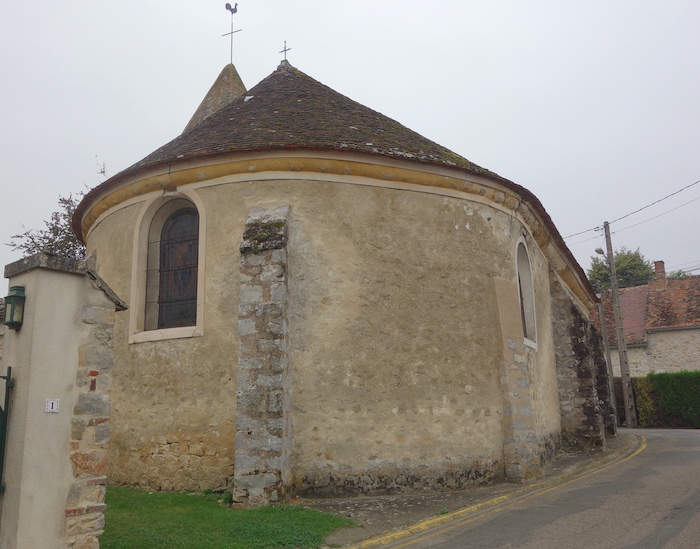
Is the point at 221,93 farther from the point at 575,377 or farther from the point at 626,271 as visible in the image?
the point at 626,271

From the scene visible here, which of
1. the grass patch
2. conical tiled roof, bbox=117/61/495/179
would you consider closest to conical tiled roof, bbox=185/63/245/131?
conical tiled roof, bbox=117/61/495/179

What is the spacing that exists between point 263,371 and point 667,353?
25722 mm

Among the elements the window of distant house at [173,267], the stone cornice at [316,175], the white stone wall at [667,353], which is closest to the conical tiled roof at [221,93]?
the stone cornice at [316,175]

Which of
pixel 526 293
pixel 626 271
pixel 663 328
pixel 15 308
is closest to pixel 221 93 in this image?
pixel 526 293

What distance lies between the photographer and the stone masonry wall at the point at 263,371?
770cm

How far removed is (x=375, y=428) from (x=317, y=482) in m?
1.11

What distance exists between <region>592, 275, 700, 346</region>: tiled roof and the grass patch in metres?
26.1

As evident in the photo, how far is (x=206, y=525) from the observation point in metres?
6.65

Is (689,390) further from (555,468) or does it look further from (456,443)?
(456,443)

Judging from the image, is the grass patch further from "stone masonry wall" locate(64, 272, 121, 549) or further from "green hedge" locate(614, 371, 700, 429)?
"green hedge" locate(614, 371, 700, 429)

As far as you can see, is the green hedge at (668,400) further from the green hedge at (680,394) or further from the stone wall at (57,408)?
the stone wall at (57,408)

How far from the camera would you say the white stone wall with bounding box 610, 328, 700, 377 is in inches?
1089

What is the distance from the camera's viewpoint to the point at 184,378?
9.08 m

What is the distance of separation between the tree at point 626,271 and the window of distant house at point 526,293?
31.4 metres
